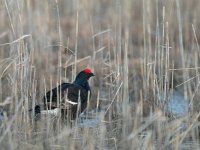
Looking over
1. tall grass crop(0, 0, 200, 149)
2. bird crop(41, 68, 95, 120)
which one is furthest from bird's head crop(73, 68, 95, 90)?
tall grass crop(0, 0, 200, 149)

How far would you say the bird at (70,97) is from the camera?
203 inches

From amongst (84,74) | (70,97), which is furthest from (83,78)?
(70,97)

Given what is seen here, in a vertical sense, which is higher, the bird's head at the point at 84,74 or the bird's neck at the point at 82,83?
the bird's head at the point at 84,74

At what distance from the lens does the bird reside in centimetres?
517

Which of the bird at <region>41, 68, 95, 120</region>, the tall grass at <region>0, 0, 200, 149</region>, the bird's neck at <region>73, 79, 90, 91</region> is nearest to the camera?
the tall grass at <region>0, 0, 200, 149</region>

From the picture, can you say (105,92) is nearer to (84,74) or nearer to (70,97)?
(84,74)

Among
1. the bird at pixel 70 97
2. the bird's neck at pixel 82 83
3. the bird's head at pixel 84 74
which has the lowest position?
the bird at pixel 70 97

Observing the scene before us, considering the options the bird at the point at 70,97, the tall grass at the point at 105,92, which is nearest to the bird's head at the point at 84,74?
the bird at the point at 70,97

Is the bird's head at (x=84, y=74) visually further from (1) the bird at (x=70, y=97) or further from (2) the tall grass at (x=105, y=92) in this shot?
(2) the tall grass at (x=105, y=92)

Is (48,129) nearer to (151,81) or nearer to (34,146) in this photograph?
(34,146)

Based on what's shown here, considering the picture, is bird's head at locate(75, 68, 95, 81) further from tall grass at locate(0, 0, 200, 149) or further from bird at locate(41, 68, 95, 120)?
tall grass at locate(0, 0, 200, 149)

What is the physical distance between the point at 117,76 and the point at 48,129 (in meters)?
1.12

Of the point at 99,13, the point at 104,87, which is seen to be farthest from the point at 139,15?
the point at 104,87

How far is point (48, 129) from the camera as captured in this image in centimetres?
430
